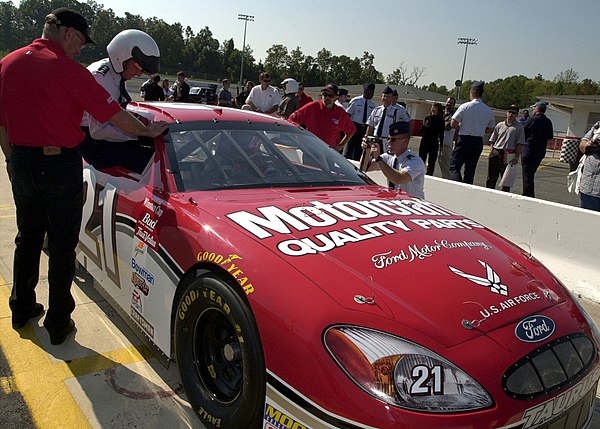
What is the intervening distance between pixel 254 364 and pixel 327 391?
0.34 m

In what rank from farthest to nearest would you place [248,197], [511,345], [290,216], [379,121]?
[379,121] → [248,197] → [290,216] → [511,345]

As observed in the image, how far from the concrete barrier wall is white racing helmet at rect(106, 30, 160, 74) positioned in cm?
348

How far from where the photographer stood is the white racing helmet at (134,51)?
141 inches

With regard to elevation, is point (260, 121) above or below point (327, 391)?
above

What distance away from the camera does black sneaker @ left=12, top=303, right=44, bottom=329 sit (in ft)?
9.87

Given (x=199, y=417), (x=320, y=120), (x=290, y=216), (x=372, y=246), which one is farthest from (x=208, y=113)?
(x=320, y=120)

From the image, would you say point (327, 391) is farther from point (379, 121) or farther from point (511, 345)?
point (379, 121)

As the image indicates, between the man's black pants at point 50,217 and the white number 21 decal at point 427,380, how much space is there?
6.82 feet

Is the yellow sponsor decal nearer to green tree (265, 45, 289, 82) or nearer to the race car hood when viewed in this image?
the race car hood

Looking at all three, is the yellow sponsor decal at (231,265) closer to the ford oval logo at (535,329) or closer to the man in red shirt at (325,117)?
the ford oval logo at (535,329)

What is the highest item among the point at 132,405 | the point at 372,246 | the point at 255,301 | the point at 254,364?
the point at 372,246

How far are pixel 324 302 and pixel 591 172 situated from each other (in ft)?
13.5

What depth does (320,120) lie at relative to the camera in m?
6.52

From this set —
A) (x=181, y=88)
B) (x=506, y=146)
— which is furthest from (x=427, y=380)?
(x=181, y=88)
